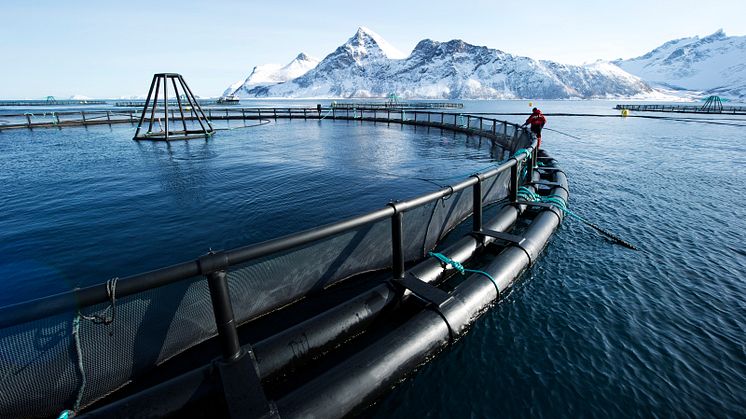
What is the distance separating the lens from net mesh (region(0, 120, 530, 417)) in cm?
279

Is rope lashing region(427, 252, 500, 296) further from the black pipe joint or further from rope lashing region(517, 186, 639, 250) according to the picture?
rope lashing region(517, 186, 639, 250)

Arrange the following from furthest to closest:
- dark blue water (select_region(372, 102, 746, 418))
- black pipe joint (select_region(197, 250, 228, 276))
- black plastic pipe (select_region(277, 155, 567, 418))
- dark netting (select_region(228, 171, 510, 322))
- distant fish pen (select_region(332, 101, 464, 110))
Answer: distant fish pen (select_region(332, 101, 464, 110))
dark netting (select_region(228, 171, 510, 322))
dark blue water (select_region(372, 102, 746, 418))
black plastic pipe (select_region(277, 155, 567, 418))
black pipe joint (select_region(197, 250, 228, 276))

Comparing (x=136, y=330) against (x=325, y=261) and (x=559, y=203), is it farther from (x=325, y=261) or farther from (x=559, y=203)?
(x=559, y=203)

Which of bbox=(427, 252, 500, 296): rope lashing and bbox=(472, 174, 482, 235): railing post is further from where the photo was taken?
bbox=(472, 174, 482, 235): railing post

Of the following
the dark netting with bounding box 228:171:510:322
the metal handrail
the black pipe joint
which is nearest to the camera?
the metal handrail

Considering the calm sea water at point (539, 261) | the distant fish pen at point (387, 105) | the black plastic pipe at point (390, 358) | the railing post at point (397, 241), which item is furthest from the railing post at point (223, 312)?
the distant fish pen at point (387, 105)

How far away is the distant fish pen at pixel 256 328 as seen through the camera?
108 inches

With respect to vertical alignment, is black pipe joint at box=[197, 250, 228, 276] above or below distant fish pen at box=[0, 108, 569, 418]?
above

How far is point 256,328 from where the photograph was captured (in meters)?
4.52

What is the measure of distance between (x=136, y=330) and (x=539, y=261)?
7.25 meters

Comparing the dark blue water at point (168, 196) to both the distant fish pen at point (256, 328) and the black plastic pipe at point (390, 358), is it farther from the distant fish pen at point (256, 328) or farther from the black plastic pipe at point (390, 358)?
the black plastic pipe at point (390, 358)

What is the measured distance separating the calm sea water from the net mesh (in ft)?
6.14

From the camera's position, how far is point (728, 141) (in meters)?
27.1

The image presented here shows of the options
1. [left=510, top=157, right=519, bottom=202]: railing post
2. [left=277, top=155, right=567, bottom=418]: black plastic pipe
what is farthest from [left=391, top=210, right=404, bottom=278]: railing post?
[left=510, top=157, right=519, bottom=202]: railing post
